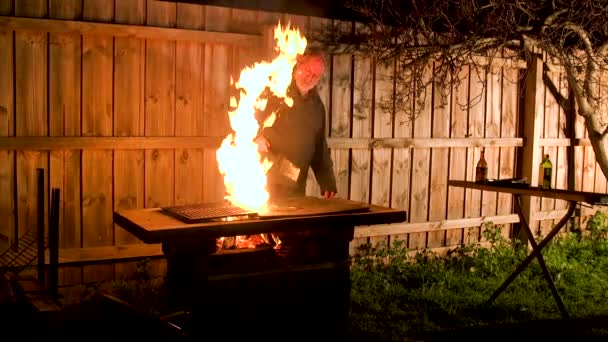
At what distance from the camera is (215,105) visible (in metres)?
6.63

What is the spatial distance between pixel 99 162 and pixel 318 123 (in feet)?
6.69

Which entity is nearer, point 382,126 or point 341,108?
point 341,108

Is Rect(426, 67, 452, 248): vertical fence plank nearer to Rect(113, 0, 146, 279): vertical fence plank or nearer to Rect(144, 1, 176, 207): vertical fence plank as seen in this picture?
Rect(144, 1, 176, 207): vertical fence plank

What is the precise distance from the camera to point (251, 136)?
570 centimetres

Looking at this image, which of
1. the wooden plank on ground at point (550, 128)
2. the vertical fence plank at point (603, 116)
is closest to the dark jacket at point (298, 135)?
the wooden plank on ground at point (550, 128)

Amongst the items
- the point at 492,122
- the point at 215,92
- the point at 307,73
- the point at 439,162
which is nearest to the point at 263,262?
the point at 307,73

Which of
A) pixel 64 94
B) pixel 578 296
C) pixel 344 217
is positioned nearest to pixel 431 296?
pixel 578 296

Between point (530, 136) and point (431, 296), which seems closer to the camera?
point (431, 296)

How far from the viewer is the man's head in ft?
19.0

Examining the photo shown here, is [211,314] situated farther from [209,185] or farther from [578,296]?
[578,296]

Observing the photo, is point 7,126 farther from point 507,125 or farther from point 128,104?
point 507,125

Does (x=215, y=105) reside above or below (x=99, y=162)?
above

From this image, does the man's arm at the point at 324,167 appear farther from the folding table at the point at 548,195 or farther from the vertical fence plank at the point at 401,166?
the vertical fence plank at the point at 401,166

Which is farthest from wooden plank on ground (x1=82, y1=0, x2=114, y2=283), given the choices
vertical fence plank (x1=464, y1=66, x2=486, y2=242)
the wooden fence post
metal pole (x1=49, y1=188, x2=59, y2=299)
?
the wooden fence post
